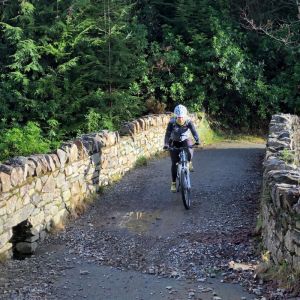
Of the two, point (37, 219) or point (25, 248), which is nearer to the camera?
point (25, 248)

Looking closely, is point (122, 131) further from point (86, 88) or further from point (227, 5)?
point (227, 5)

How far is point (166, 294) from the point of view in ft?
16.4

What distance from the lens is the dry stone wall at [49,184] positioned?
20.6ft

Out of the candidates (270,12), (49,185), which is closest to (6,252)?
(49,185)

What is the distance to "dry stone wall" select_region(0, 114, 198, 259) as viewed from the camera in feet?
20.6

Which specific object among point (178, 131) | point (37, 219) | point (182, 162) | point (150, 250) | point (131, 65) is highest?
point (131, 65)

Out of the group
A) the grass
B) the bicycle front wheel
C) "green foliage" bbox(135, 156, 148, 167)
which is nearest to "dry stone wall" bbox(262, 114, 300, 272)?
the grass

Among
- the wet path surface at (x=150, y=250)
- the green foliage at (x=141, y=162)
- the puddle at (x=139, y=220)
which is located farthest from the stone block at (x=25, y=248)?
the green foliage at (x=141, y=162)

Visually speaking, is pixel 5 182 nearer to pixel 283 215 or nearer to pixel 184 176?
pixel 184 176

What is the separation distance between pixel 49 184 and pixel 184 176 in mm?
2364

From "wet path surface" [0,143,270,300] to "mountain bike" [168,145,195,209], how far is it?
214 millimetres

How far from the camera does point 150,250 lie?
21.1 feet

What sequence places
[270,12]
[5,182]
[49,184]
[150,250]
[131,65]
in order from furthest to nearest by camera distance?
[270,12] → [131,65] → [49,184] → [150,250] → [5,182]

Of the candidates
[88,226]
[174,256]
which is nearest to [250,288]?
[174,256]
